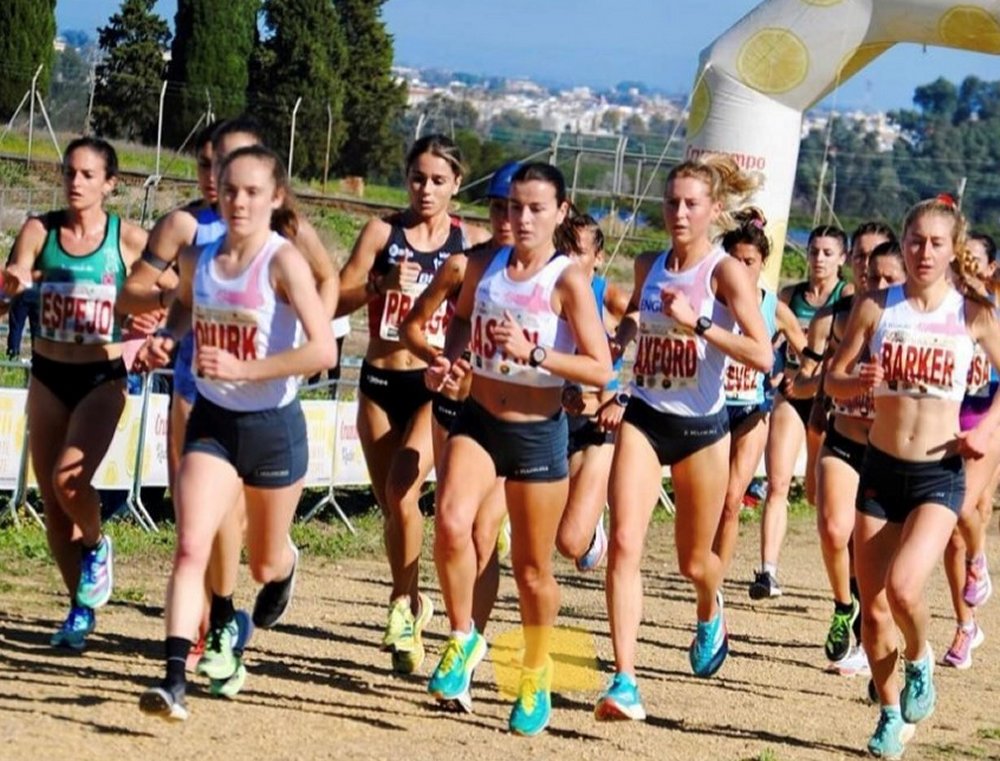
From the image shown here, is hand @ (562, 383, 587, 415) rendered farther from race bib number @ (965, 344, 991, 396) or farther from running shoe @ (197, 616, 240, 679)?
race bib number @ (965, 344, 991, 396)

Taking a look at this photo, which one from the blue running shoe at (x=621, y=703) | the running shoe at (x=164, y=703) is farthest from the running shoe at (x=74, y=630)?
the blue running shoe at (x=621, y=703)

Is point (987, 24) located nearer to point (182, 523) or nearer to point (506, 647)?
point (506, 647)

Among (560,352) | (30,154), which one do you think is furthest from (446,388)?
(30,154)

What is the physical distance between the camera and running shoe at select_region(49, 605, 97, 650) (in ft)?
28.4

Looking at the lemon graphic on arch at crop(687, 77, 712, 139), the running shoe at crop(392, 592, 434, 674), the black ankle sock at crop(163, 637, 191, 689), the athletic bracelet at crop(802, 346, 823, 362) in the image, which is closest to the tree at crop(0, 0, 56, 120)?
the lemon graphic on arch at crop(687, 77, 712, 139)

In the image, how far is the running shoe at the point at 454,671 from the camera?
787 cm

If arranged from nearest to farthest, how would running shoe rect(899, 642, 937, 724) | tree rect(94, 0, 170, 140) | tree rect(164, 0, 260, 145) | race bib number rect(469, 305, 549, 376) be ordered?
1. race bib number rect(469, 305, 549, 376)
2. running shoe rect(899, 642, 937, 724)
3. tree rect(94, 0, 170, 140)
4. tree rect(164, 0, 260, 145)

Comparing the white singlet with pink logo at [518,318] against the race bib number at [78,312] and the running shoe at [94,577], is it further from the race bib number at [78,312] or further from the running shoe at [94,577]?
the running shoe at [94,577]

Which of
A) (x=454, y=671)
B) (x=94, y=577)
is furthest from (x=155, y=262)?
(x=454, y=671)

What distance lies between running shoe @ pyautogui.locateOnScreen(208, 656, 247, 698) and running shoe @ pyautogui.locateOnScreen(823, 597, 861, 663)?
3.32 metres

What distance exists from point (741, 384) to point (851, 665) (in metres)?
1.69

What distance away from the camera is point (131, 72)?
135 ft

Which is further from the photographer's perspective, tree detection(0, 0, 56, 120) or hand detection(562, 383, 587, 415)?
tree detection(0, 0, 56, 120)

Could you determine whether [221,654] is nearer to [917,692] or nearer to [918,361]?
[917,692]
